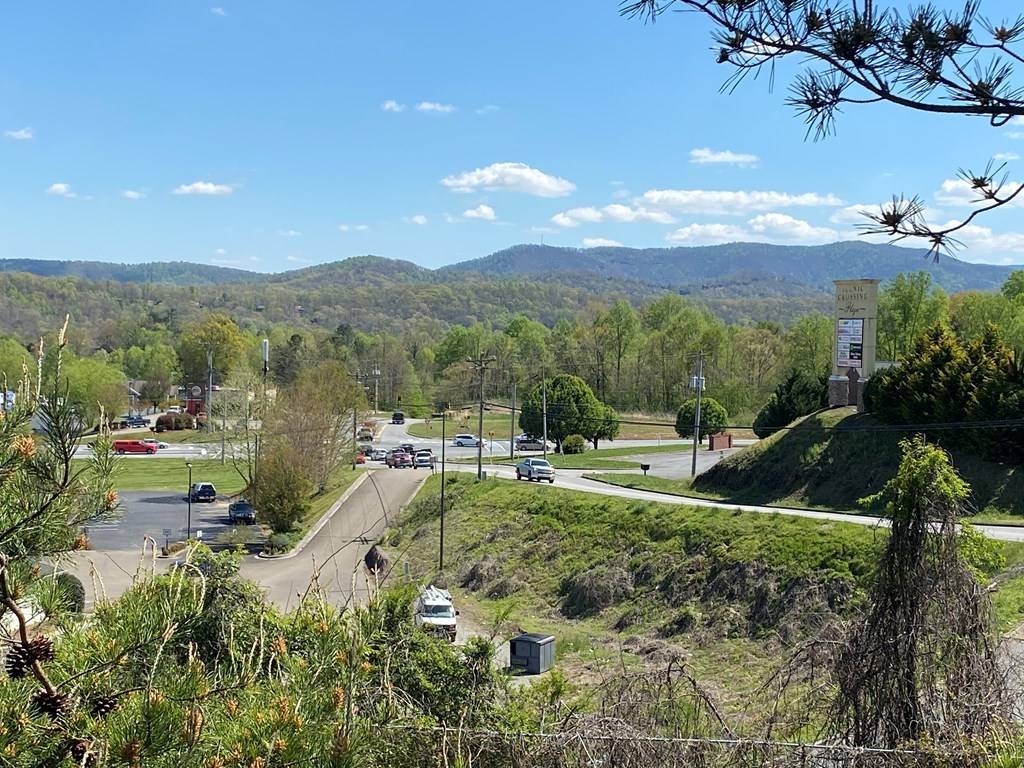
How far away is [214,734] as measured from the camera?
3.04 meters

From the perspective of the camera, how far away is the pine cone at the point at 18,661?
2.91 meters

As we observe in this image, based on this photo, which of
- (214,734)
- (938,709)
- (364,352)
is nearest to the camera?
(214,734)

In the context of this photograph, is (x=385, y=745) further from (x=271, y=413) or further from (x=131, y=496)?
(x=131, y=496)

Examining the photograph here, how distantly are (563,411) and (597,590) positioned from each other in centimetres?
2710

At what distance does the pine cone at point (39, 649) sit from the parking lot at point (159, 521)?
3301cm

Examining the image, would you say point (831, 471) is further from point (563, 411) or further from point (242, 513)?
point (242, 513)

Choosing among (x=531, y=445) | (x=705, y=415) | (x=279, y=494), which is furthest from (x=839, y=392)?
(x=531, y=445)

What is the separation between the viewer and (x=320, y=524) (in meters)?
39.9

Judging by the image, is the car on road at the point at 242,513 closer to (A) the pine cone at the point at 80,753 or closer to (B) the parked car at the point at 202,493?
(B) the parked car at the point at 202,493

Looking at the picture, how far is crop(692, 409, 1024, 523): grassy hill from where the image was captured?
25391 mm

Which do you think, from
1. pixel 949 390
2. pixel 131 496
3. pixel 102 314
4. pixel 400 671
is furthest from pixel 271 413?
pixel 102 314

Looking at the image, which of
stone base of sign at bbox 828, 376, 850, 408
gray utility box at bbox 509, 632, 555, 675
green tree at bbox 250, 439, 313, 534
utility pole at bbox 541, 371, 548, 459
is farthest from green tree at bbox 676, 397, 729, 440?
gray utility box at bbox 509, 632, 555, 675

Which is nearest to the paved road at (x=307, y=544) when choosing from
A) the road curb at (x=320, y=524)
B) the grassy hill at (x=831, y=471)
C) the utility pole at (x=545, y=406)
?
the road curb at (x=320, y=524)

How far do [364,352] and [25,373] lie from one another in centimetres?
10567
